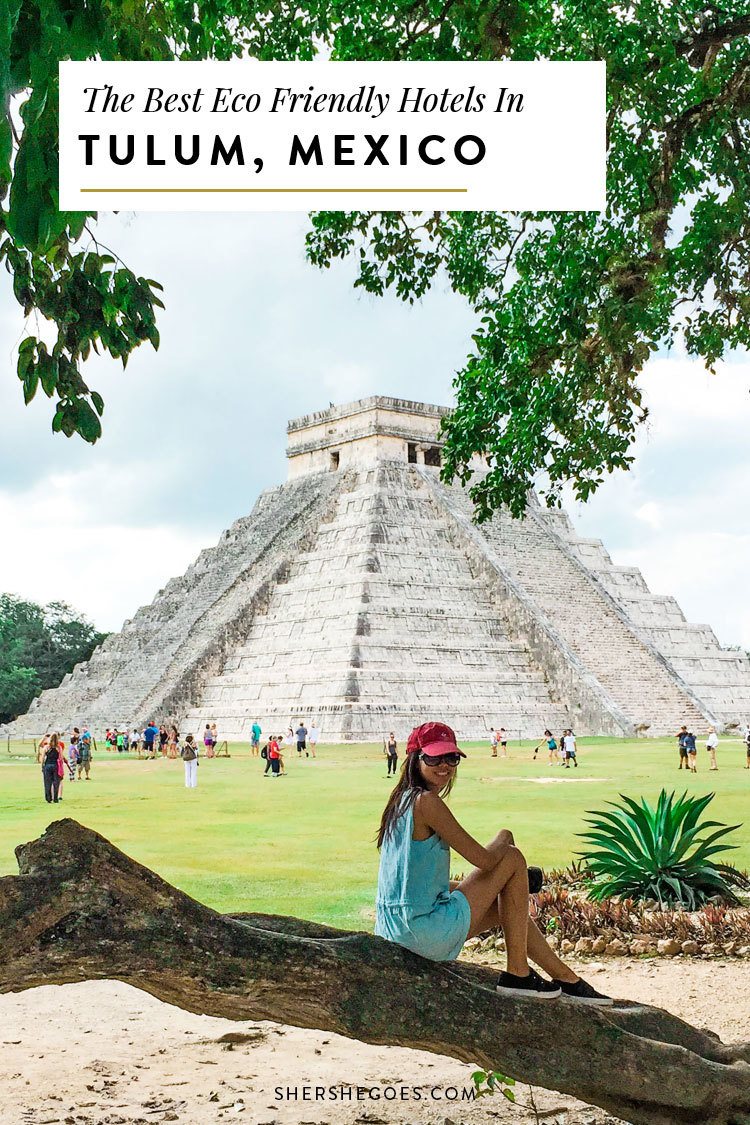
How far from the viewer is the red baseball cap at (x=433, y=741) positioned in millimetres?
3727

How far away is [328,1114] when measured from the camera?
4.57 meters

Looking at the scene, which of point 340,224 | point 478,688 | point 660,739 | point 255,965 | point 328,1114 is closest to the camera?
point 255,965

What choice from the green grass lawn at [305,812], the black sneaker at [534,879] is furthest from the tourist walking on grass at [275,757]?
the black sneaker at [534,879]

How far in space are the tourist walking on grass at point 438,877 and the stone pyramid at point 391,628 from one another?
947 inches

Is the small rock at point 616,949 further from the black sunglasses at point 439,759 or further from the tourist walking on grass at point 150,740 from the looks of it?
the tourist walking on grass at point 150,740

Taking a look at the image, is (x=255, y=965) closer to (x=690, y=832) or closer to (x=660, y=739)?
(x=690, y=832)

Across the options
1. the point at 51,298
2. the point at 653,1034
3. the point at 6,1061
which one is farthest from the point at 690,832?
the point at 51,298

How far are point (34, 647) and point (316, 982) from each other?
51.2m

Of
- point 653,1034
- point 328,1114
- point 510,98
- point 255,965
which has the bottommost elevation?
point 328,1114

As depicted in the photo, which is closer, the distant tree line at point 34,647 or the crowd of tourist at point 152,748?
the crowd of tourist at point 152,748

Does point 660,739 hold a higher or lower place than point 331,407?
lower

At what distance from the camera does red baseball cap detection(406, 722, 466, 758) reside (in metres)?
3.73

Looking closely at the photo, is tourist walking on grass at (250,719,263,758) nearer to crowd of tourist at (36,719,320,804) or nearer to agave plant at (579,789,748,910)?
crowd of tourist at (36,719,320,804)

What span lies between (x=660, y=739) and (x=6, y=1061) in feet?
83.4
